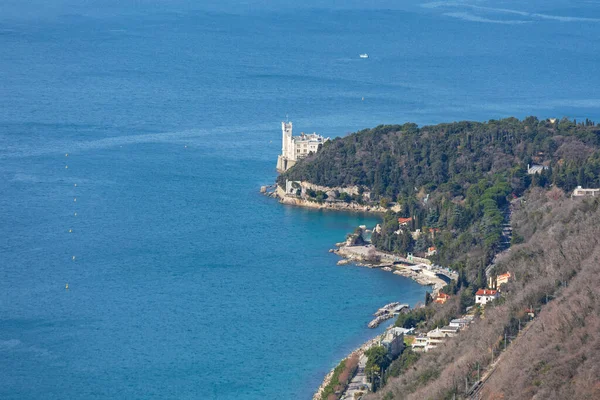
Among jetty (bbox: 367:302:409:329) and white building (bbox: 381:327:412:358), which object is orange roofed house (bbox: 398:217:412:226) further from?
white building (bbox: 381:327:412:358)

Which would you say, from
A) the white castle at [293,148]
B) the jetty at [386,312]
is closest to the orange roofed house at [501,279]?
the jetty at [386,312]

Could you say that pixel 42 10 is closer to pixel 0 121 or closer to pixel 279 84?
pixel 279 84

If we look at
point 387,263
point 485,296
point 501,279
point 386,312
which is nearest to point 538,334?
point 485,296

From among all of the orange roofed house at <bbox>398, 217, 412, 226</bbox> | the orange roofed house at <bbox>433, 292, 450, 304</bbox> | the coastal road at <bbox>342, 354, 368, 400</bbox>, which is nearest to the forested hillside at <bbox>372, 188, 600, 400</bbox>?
the coastal road at <bbox>342, 354, 368, 400</bbox>

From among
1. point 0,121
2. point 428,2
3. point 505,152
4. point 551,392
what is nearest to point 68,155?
point 0,121

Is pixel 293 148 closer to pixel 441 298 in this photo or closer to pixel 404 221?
pixel 404 221

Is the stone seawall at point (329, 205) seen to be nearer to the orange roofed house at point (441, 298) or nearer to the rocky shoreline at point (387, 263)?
the rocky shoreline at point (387, 263)
